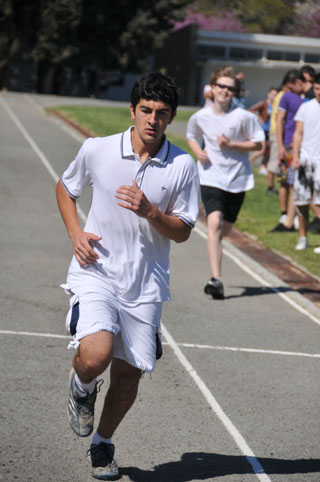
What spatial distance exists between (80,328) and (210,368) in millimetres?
2694

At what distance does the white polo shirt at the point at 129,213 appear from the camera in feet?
14.3

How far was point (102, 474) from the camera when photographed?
4520mm

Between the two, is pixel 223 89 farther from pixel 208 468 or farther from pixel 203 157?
pixel 208 468

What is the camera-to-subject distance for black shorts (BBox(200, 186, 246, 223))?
29.8ft

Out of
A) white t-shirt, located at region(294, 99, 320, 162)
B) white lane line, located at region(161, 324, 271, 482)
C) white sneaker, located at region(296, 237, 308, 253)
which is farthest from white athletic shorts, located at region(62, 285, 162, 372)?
white sneaker, located at region(296, 237, 308, 253)

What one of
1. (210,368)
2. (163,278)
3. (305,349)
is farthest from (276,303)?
(163,278)

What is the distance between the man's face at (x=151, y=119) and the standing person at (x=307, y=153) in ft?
21.2

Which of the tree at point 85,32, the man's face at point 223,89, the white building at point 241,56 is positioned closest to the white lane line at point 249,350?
the man's face at point 223,89

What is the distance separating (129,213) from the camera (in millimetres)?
4363

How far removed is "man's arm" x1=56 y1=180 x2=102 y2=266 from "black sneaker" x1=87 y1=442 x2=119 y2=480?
975mm

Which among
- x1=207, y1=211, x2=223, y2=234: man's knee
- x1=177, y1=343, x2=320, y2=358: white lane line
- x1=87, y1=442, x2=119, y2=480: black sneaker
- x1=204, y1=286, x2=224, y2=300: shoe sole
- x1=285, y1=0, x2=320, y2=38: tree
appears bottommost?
x1=285, y1=0, x2=320, y2=38: tree

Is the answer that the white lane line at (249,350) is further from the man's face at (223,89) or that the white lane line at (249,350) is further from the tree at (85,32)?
the tree at (85,32)

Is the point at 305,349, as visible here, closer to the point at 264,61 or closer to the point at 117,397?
the point at 117,397

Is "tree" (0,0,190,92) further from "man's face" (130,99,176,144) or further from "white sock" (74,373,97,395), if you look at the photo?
"white sock" (74,373,97,395)
